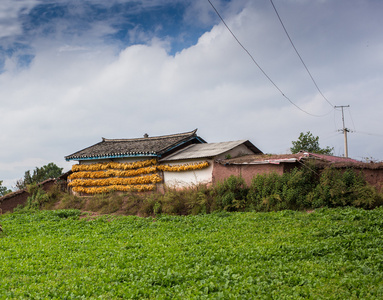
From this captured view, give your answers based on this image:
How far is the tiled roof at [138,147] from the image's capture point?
22.0 meters

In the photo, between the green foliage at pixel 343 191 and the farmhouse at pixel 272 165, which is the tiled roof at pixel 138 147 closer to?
the farmhouse at pixel 272 165

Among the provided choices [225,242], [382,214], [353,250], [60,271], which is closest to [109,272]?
[60,271]

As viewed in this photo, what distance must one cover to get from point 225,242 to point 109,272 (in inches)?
145

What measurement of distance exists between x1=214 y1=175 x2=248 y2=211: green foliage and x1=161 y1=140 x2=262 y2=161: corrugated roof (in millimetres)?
2529

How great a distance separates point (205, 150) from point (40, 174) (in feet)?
57.8

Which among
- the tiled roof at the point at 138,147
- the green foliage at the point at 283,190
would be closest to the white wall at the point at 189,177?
the tiled roof at the point at 138,147

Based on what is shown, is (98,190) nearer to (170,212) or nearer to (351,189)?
(170,212)

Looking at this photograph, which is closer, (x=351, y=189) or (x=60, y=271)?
(x=60, y=271)

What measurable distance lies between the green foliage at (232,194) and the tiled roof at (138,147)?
578cm

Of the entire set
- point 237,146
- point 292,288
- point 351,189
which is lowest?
point 292,288

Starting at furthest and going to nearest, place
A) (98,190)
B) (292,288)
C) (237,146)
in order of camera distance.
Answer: (98,190) → (237,146) → (292,288)

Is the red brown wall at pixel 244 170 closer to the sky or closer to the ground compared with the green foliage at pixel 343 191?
closer to the sky

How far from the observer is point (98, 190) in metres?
23.6

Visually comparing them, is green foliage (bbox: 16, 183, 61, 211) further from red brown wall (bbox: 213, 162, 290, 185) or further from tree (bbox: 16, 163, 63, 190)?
red brown wall (bbox: 213, 162, 290, 185)
